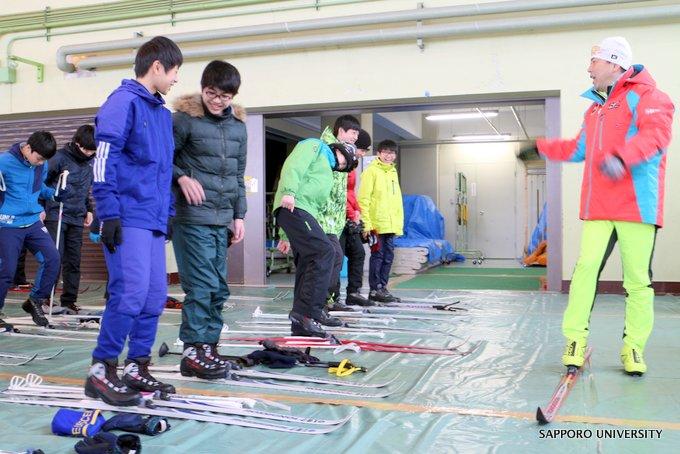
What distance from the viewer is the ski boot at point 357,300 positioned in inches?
257

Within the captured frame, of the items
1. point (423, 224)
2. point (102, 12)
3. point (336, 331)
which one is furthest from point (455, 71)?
point (423, 224)

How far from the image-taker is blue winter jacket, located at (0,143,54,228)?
511 centimetres

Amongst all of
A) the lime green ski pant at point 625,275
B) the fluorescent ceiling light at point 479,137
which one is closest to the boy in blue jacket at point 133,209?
the lime green ski pant at point 625,275

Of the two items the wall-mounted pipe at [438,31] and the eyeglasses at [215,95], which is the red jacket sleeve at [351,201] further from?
the eyeglasses at [215,95]

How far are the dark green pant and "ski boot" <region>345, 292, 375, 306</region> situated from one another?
122 inches

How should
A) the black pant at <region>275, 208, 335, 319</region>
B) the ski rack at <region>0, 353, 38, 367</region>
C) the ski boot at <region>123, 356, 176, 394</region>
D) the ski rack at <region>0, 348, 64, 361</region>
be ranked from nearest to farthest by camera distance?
1. the ski boot at <region>123, 356, 176, 394</region>
2. the ski rack at <region>0, 353, 38, 367</region>
3. the ski rack at <region>0, 348, 64, 361</region>
4. the black pant at <region>275, 208, 335, 319</region>

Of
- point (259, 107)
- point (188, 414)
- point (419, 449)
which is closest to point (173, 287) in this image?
point (259, 107)

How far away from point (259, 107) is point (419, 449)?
23.2 feet

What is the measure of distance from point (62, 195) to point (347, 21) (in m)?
4.04

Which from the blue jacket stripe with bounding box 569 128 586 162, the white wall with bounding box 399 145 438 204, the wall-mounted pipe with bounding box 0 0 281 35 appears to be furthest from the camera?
the white wall with bounding box 399 145 438 204

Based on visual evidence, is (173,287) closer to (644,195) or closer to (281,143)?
(644,195)

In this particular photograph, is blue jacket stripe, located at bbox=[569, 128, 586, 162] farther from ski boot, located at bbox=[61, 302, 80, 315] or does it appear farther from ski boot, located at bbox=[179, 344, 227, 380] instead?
ski boot, located at bbox=[61, 302, 80, 315]

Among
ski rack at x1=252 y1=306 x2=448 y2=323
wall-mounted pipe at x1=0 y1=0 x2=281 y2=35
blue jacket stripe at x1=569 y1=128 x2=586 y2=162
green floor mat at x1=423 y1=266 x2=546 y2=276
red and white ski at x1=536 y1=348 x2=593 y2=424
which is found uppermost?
wall-mounted pipe at x1=0 y1=0 x2=281 y2=35

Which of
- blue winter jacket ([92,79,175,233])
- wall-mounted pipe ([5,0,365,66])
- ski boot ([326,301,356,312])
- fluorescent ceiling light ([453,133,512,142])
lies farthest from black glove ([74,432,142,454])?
fluorescent ceiling light ([453,133,512,142])
